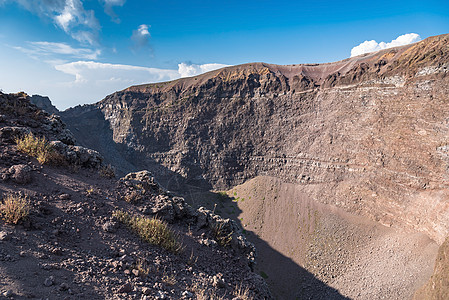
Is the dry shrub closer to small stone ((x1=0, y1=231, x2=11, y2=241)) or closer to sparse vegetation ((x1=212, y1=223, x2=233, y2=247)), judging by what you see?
sparse vegetation ((x1=212, y1=223, x2=233, y2=247))

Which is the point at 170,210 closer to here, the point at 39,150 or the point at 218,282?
the point at 218,282

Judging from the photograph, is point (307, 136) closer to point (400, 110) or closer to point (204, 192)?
point (400, 110)

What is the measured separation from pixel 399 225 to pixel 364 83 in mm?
16877

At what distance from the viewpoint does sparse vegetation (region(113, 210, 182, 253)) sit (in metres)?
6.77

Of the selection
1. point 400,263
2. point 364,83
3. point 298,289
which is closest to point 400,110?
point 364,83

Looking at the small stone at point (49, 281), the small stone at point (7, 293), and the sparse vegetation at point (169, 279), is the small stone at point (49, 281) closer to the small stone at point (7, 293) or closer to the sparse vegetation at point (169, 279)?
the small stone at point (7, 293)

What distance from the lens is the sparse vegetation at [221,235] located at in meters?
8.65

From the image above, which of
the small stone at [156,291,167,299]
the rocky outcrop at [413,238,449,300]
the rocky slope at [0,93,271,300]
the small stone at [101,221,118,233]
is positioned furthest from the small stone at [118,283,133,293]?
the rocky outcrop at [413,238,449,300]

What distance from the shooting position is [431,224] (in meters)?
20.3

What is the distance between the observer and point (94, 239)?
19.7 ft

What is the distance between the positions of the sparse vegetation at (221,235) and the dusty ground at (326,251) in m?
17.7

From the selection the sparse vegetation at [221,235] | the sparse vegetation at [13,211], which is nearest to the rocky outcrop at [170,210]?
the sparse vegetation at [221,235]

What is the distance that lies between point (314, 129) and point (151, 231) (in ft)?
99.0

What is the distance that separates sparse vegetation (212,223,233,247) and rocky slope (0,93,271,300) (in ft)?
0.12
